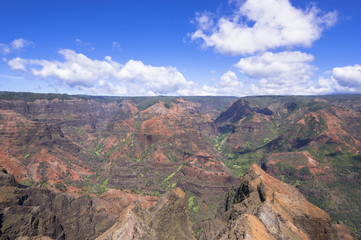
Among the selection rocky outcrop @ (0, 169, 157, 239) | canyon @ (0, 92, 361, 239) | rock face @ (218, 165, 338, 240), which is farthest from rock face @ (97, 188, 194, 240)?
rock face @ (218, 165, 338, 240)

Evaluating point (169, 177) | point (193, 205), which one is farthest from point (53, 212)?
point (169, 177)

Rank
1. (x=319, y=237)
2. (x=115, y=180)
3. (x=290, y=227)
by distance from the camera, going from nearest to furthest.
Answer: (x=290, y=227) → (x=319, y=237) → (x=115, y=180)

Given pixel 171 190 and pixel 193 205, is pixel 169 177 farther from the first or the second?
pixel 171 190

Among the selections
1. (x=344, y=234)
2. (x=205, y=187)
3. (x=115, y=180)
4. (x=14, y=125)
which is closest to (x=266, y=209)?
(x=344, y=234)

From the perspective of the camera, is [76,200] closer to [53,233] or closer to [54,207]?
[54,207]

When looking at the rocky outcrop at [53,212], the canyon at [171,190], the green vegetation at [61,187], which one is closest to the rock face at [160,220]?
the canyon at [171,190]

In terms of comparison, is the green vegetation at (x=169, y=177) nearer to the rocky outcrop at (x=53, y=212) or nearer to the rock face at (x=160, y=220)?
the rocky outcrop at (x=53, y=212)
